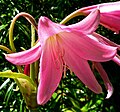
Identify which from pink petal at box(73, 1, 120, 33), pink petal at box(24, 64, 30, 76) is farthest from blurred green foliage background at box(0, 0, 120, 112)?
pink petal at box(73, 1, 120, 33)

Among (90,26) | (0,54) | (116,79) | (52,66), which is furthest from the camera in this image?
(116,79)

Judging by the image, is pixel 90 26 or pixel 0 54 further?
pixel 0 54

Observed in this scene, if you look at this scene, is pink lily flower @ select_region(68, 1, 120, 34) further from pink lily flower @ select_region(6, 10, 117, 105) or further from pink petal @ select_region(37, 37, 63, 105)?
pink petal @ select_region(37, 37, 63, 105)

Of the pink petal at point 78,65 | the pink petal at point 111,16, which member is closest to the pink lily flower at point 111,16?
the pink petal at point 111,16

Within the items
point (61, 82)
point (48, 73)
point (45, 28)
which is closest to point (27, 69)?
point (48, 73)

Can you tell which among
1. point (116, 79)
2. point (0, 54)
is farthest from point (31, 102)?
point (116, 79)

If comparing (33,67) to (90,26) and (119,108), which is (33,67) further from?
(119,108)

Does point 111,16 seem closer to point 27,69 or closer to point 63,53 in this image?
point 63,53
